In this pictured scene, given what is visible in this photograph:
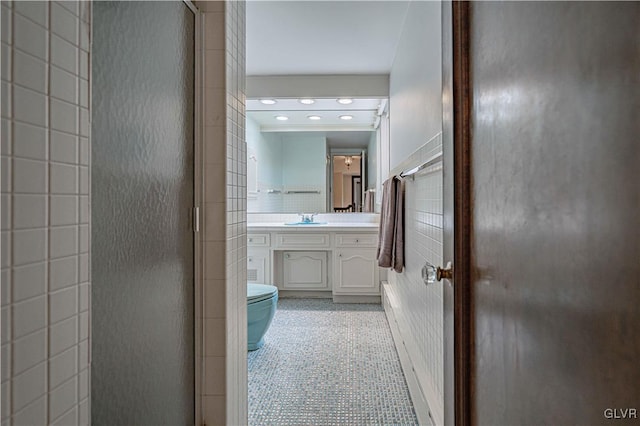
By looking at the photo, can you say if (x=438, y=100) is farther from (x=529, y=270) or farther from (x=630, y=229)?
(x=630, y=229)

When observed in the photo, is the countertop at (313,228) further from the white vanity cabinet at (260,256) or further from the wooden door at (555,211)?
the wooden door at (555,211)

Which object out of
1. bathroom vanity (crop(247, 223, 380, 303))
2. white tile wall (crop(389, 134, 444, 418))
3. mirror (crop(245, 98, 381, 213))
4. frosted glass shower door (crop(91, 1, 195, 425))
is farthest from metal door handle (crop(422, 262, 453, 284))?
mirror (crop(245, 98, 381, 213))

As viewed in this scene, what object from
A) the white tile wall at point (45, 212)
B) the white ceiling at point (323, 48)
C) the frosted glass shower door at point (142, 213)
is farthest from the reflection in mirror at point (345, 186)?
the white tile wall at point (45, 212)

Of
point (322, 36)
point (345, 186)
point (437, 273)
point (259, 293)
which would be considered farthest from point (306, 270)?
point (437, 273)

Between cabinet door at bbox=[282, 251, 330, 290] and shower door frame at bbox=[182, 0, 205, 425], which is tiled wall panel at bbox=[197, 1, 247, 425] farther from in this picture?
cabinet door at bbox=[282, 251, 330, 290]

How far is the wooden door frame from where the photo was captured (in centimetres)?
87

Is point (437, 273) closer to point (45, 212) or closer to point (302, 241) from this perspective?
point (45, 212)

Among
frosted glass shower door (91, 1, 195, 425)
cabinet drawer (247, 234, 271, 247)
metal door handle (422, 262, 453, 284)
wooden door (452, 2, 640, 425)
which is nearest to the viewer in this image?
wooden door (452, 2, 640, 425)

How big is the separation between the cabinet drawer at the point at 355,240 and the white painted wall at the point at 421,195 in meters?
0.97

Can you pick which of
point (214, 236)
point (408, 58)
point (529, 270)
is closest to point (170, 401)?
point (214, 236)

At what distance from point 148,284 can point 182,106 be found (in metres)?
0.56

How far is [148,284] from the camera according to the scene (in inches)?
39.9

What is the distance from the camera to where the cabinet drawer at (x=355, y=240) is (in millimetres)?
3855

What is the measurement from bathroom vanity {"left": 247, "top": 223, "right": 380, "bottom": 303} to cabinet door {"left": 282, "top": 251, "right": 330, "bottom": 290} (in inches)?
0.4
